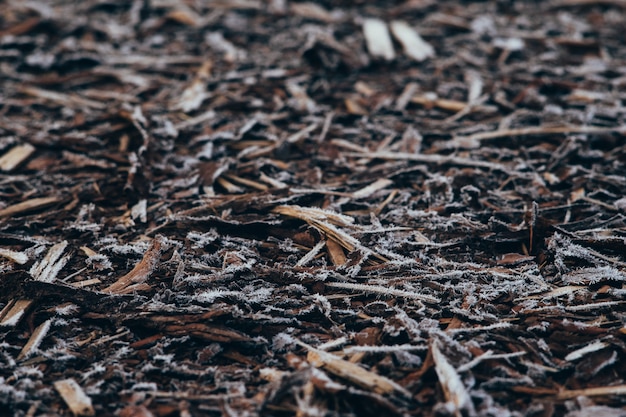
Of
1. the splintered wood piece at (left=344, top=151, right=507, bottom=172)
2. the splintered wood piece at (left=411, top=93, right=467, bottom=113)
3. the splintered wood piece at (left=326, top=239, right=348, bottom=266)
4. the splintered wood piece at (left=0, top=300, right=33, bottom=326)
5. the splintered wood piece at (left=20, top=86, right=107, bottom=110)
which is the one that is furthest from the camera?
the splintered wood piece at (left=20, top=86, right=107, bottom=110)

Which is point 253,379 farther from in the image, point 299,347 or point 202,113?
point 202,113

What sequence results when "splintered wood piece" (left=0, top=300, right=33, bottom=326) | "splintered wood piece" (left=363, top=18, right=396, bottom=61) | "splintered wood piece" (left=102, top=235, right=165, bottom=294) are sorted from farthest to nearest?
"splintered wood piece" (left=363, top=18, right=396, bottom=61) → "splintered wood piece" (left=102, top=235, right=165, bottom=294) → "splintered wood piece" (left=0, top=300, right=33, bottom=326)

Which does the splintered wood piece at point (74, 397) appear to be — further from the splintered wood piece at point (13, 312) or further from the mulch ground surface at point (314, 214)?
the splintered wood piece at point (13, 312)

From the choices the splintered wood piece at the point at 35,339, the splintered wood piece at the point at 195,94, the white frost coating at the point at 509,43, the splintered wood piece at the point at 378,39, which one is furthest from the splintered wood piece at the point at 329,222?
the white frost coating at the point at 509,43

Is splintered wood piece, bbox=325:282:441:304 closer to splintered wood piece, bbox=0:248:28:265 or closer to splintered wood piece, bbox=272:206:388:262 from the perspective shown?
splintered wood piece, bbox=272:206:388:262

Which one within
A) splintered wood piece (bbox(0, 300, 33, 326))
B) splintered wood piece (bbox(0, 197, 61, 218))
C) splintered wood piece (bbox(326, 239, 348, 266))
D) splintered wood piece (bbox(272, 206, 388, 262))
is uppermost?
splintered wood piece (bbox(0, 197, 61, 218))

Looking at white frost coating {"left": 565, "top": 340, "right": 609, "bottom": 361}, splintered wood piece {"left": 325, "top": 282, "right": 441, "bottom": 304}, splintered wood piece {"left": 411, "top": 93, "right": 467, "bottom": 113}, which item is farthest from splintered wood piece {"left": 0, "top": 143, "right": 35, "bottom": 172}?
white frost coating {"left": 565, "top": 340, "right": 609, "bottom": 361}

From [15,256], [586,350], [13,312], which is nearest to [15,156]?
[15,256]
